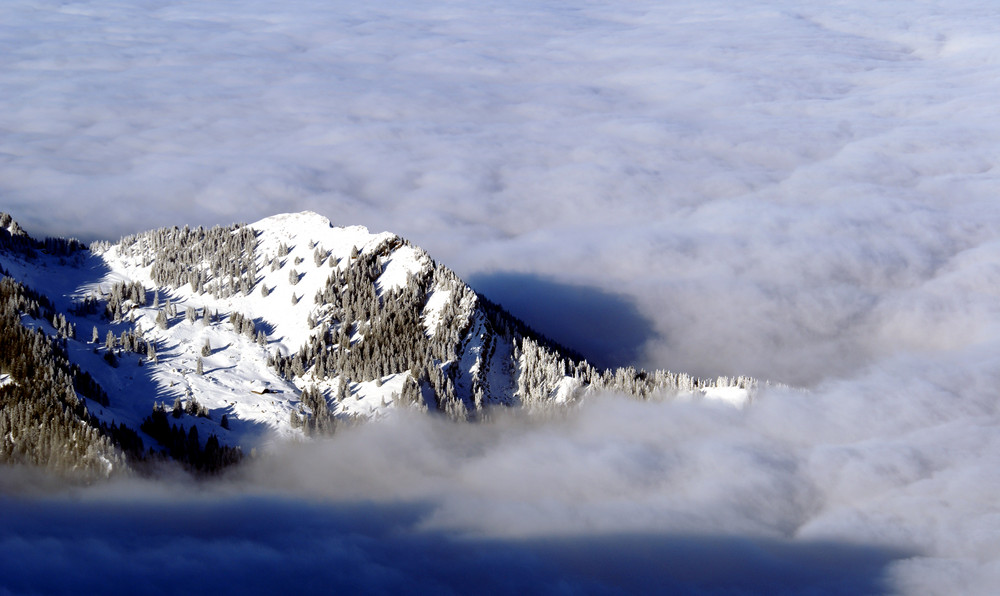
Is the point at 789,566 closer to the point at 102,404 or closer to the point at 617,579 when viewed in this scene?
the point at 617,579

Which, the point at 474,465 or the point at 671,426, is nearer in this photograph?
the point at 474,465

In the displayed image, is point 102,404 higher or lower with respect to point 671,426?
higher

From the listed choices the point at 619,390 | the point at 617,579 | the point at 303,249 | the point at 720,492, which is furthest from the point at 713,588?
the point at 303,249

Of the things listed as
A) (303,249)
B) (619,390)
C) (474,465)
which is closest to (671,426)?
(619,390)

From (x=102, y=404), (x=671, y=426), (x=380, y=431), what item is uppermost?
(x=102, y=404)

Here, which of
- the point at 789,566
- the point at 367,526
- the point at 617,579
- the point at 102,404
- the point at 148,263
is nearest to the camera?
the point at 102,404

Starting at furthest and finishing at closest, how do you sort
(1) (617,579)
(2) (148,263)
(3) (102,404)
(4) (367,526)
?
(2) (148,263)
(1) (617,579)
(4) (367,526)
(3) (102,404)
